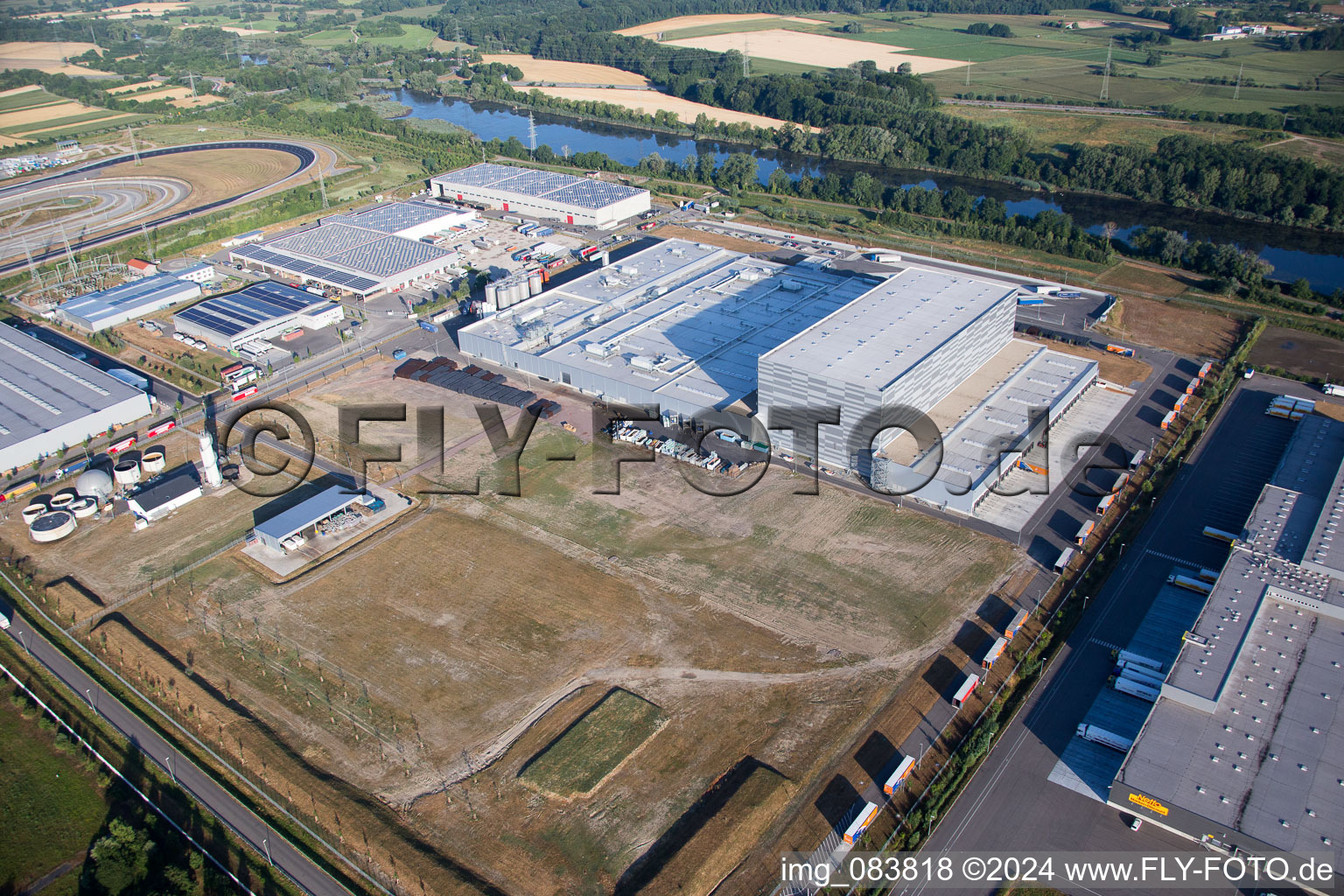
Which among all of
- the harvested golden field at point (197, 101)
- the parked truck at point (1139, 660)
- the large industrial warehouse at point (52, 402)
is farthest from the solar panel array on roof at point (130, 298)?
the harvested golden field at point (197, 101)

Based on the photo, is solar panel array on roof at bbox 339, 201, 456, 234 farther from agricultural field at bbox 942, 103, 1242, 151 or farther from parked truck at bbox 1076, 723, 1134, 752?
agricultural field at bbox 942, 103, 1242, 151

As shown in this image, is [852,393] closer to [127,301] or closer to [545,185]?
[545,185]

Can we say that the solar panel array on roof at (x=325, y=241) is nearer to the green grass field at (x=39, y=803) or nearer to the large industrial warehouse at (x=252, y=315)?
Answer: the large industrial warehouse at (x=252, y=315)

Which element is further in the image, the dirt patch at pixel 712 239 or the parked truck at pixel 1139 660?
the dirt patch at pixel 712 239

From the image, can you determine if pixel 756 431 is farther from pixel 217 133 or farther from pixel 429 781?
pixel 217 133

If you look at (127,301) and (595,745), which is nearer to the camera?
(595,745)

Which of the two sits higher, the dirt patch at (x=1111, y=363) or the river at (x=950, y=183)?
the river at (x=950, y=183)

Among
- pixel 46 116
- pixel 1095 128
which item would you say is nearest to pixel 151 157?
pixel 46 116

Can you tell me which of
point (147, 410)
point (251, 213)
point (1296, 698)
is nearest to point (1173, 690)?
point (1296, 698)
